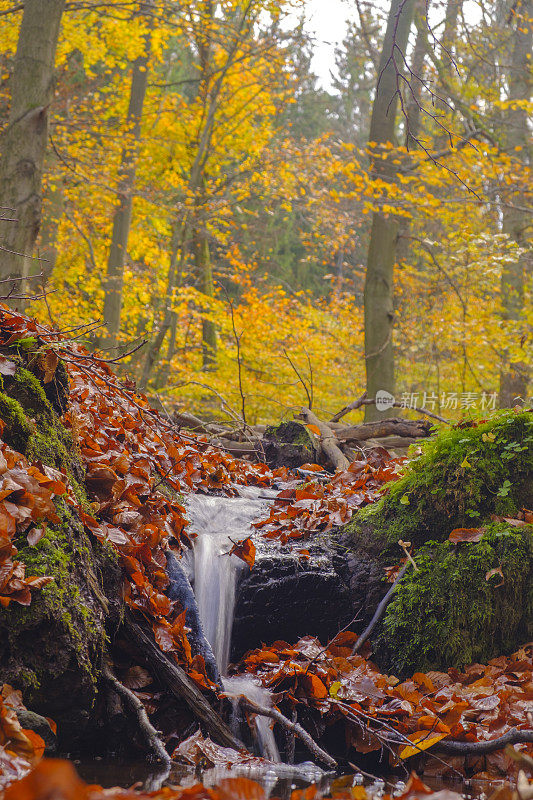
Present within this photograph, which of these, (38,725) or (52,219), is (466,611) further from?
(52,219)

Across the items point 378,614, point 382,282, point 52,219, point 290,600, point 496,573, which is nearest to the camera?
point 496,573

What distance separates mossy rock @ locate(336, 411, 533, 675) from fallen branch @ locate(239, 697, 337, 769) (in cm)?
97

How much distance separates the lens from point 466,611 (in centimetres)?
376

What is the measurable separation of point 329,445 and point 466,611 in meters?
3.55

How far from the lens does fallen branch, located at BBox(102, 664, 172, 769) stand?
101 inches

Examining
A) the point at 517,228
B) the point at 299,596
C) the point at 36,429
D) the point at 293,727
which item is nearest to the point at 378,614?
the point at 299,596

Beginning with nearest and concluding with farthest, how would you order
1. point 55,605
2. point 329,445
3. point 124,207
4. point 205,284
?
point 55,605 → point 329,445 → point 124,207 → point 205,284

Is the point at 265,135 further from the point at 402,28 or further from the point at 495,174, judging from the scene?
the point at 495,174

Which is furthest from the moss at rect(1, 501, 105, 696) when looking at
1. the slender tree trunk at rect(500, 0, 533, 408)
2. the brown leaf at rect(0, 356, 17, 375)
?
the slender tree trunk at rect(500, 0, 533, 408)

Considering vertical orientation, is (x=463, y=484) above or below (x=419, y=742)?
above

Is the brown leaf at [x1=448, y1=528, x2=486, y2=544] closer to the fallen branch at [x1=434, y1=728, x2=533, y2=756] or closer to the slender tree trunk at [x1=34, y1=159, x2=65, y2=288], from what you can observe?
the fallen branch at [x1=434, y1=728, x2=533, y2=756]

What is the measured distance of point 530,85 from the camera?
44.5 feet

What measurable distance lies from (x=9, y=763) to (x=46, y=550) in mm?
810

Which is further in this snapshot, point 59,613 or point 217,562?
point 217,562
